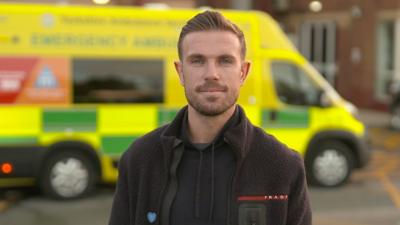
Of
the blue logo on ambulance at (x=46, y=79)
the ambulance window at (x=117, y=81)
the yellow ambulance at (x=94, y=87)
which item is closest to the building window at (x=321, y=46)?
the yellow ambulance at (x=94, y=87)

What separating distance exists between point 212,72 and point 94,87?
6.04m

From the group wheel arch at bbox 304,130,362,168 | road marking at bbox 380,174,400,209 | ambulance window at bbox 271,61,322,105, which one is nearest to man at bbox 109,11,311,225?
road marking at bbox 380,174,400,209

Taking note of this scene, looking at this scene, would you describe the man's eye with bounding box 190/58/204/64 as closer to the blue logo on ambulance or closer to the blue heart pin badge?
the blue heart pin badge

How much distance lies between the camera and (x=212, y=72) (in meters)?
1.96

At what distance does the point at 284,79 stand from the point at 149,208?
670 cm

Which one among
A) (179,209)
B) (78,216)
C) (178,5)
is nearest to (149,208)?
(179,209)

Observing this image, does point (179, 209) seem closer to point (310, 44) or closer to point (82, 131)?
point (82, 131)

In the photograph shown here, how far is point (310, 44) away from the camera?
22.7 m

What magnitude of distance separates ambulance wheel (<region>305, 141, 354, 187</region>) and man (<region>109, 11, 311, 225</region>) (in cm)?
673

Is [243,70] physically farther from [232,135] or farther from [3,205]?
[3,205]

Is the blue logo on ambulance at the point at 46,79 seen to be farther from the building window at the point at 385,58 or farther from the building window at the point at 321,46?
the building window at the point at 321,46

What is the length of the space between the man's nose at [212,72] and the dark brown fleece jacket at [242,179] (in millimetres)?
191

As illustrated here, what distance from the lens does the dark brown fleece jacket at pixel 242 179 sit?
2.01 meters

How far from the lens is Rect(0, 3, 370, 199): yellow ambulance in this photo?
7.60 meters
